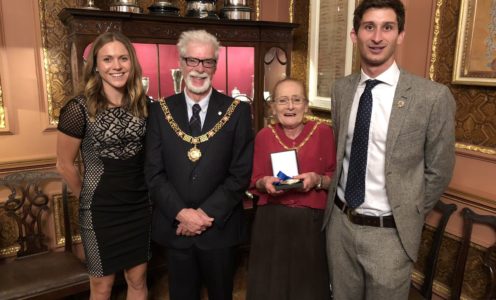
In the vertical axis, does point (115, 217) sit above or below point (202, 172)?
below

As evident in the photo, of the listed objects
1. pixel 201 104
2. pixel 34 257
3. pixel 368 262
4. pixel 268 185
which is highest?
pixel 201 104

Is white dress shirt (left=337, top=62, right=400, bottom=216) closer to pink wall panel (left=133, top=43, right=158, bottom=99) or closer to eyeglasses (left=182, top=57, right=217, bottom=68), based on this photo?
eyeglasses (left=182, top=57, right=217, bottom=68)

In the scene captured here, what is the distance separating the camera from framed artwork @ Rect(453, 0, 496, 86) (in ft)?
6.03

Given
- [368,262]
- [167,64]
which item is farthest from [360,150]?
[167,64]

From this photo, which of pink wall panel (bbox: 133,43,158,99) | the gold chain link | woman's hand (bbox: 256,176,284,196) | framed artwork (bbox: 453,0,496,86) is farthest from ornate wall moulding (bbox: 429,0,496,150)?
pink wall panel (bbox: 133,43,158,99)

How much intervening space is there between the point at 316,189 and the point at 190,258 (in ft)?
2.04

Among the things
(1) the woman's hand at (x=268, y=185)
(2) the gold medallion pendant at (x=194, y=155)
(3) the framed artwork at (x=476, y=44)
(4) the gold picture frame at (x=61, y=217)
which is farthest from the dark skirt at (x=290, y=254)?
(4) the gold picture frame at (x=61, y=217)

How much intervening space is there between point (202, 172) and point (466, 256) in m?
1.37

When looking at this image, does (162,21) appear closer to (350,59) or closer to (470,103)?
(350,59)

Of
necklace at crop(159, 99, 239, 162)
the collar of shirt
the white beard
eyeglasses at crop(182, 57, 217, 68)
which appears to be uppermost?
eyeglasses at crop(182, 57, 217, 68)

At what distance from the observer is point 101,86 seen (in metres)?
1.81

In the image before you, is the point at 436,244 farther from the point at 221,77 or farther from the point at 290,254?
the point at 221,77

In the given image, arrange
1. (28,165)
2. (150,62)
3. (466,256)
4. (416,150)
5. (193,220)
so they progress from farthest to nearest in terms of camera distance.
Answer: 1. (150,62)
2. (28,165)
3. (466,256)
4. (193,220)
5. (416,150)

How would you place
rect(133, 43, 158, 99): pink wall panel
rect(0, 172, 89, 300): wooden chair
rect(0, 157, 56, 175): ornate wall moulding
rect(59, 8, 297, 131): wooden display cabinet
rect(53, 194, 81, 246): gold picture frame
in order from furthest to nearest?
rect(53, 194, 81, 246): gold picture frame < rect(133, 43, 158, 99): pink wall panel < rect(0, 157, 56, 175): ornate wall moulding < rect(59, 8, 297, 131): wooden display cabinet < rect(0, 172, 89, 300): wooden chair
